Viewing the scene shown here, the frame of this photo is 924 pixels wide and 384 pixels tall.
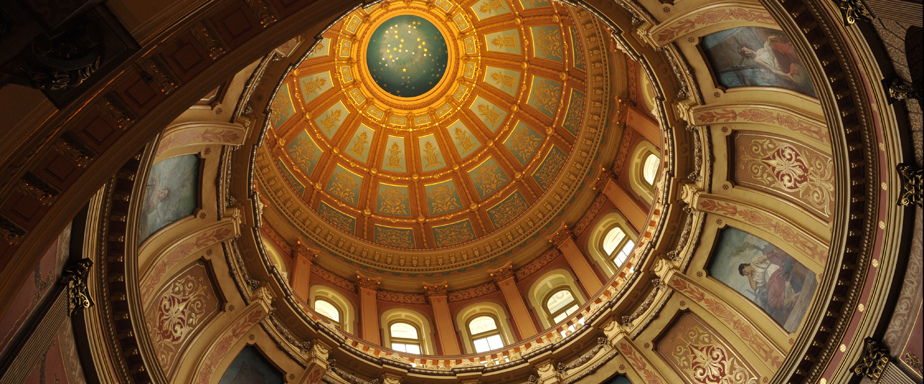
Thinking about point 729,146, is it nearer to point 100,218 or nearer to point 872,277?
point 872,277

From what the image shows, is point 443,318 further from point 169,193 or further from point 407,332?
point 169,193

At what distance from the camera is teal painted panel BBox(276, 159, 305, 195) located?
82.8 feet

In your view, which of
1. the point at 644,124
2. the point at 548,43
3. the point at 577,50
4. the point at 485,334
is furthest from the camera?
the point at 548,43

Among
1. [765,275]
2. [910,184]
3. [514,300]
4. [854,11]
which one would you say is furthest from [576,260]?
[854,11]

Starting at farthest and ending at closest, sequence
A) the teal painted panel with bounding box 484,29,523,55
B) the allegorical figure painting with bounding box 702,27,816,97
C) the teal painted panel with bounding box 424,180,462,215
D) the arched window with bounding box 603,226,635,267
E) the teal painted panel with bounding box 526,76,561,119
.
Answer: the teal painted panel with bounding box 424,180,462,215, the teal painted panel with bounding box 484,29,523,55, the teal painted panel with bounding box 526,76,561,119, the arched window with bounding box 603,226,635,267, the allegorical figure painting with bounding box 702,27,816,97

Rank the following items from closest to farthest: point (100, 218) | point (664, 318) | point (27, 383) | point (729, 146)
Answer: point (27, 383)
point (100, 218)
point (729, 146)
point (664, 318)

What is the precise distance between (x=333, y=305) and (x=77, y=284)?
13.0m

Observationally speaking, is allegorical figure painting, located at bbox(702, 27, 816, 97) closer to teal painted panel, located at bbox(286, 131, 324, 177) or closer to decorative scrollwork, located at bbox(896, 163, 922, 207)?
decorative scrollwork, located at bbox(896, 163, 922, 207)

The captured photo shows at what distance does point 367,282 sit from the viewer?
77.6 ft

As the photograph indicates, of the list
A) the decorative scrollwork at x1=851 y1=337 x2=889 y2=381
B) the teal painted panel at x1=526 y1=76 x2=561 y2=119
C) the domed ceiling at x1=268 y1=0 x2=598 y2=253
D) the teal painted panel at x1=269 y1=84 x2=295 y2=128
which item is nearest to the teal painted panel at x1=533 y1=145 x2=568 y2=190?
the domed ceiling at x1=268 y1=0 x2=598 y2=253

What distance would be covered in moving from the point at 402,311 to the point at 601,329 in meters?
8.52

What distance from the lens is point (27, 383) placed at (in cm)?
817

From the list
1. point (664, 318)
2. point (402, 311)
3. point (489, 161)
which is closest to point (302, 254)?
point (402, 311)

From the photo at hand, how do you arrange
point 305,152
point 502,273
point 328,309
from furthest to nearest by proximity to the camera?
point 305,152 → point 502,273 → point 328,309
